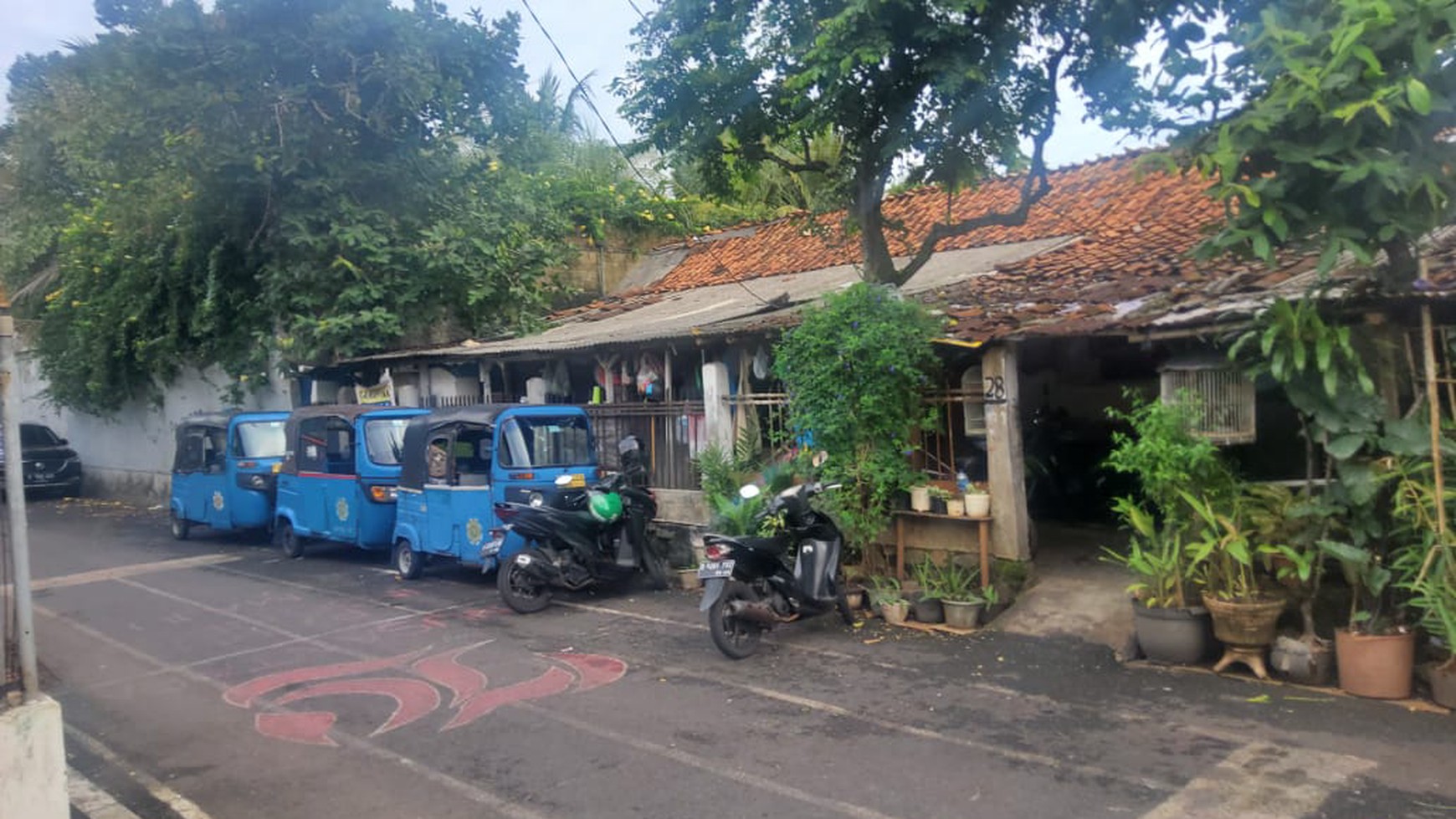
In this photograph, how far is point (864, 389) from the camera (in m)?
8.44

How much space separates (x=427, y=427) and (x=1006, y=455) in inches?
232

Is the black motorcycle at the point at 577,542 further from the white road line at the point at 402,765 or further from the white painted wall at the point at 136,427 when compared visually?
the white painted wall at the point at 136,427

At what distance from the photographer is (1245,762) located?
4.97 meters

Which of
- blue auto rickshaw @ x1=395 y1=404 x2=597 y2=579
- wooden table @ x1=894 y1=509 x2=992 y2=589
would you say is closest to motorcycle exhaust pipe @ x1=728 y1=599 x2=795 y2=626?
wooden table @ x1=894 y1=509 x2=992 y2=589

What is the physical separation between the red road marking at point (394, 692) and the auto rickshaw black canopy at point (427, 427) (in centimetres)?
353

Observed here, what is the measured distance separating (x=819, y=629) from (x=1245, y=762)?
3683mm

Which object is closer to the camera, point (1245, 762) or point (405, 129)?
point (1245, 762)

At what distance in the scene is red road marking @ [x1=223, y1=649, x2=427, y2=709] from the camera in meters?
6.77

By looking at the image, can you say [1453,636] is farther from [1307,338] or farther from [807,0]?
[807,0]

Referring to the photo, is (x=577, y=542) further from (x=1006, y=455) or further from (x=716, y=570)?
(x=1006, y=455)

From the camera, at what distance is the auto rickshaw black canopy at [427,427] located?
404 inches

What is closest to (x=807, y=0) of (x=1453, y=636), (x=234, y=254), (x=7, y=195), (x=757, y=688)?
(x=757, y=688)

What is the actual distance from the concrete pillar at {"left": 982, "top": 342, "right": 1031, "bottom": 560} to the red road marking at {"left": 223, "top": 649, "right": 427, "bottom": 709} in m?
4.74

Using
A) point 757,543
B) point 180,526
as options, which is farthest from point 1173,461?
point 180,526
